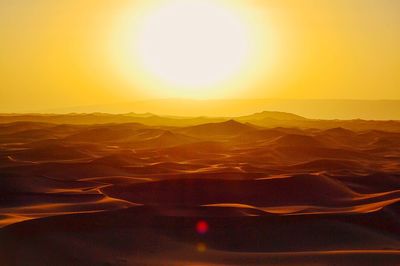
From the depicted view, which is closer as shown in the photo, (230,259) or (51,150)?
(230,259)

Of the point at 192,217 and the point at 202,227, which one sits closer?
the point at 202,227

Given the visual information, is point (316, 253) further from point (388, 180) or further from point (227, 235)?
point (388, 180)

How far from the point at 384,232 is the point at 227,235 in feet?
7.63

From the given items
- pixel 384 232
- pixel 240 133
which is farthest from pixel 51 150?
pixel 240 133

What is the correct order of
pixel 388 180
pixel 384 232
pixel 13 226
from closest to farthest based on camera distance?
pixel 13 226
pixel 384 232
pixel 388 180

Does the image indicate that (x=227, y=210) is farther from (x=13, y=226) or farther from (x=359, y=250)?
(x=13, y=226)

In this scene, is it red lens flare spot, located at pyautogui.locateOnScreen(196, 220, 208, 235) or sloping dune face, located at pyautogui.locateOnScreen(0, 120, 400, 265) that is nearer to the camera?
sloping dune face, located at pyautogui.locateOnScreen(0, 120, 400, 265)

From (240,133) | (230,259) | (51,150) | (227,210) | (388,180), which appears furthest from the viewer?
(240,133)

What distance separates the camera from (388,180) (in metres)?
16.3

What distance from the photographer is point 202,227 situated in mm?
8961

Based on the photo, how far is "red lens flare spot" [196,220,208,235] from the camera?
8802 mm

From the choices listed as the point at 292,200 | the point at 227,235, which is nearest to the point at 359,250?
the point at 227,235

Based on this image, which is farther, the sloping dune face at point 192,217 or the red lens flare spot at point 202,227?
the red lens flare spot at point 202,227

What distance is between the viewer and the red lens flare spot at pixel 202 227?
8.80 meters
